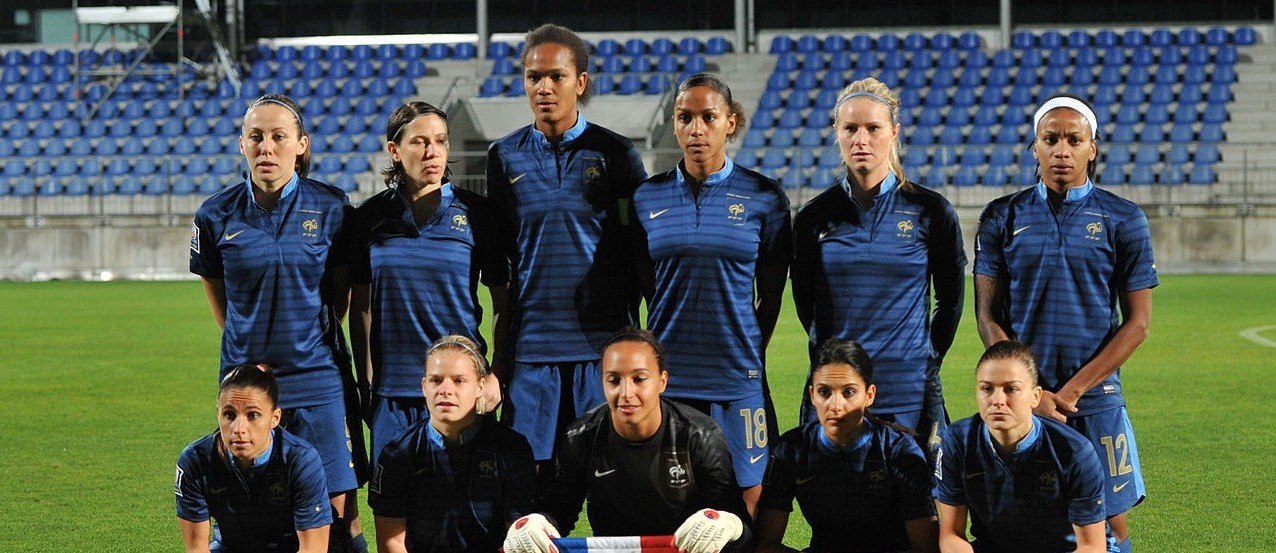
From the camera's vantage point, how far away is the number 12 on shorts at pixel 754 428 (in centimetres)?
431

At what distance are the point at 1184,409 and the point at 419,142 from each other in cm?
517

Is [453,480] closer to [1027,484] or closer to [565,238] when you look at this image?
[565,238]

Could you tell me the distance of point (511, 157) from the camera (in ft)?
14.5

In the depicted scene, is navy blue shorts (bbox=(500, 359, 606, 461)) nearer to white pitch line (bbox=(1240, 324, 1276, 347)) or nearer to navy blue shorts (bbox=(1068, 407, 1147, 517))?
navy blue shorts (bbox=(1068, 407, 1147, 517))

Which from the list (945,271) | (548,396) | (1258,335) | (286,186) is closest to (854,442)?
(945,271)

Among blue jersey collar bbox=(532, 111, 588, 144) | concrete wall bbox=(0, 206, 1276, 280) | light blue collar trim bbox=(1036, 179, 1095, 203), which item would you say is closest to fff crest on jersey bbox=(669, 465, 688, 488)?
blue jersey collar bbox=(532, 111, 588, 144)

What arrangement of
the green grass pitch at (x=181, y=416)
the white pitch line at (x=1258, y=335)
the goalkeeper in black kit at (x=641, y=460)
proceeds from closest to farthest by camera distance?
the goalkeeper in black kit at (x=641, y=460), the green grass pitch at (x=181, y=416), the white pitch line at (x=1258, y=335)

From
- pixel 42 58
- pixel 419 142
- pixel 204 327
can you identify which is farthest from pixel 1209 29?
pixel 419 142

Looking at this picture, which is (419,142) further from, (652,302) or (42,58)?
(42,58)

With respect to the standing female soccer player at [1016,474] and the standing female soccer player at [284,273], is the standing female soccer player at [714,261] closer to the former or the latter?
the standing female soccer player at [1016,474]

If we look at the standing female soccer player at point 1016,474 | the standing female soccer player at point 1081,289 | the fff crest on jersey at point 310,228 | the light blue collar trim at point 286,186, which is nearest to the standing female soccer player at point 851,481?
the standing female soccer player at point 1016,474

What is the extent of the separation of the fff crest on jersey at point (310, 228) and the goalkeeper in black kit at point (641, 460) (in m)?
0.93

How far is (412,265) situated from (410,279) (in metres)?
0.04

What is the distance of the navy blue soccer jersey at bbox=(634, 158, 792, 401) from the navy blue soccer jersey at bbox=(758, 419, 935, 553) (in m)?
0.28
